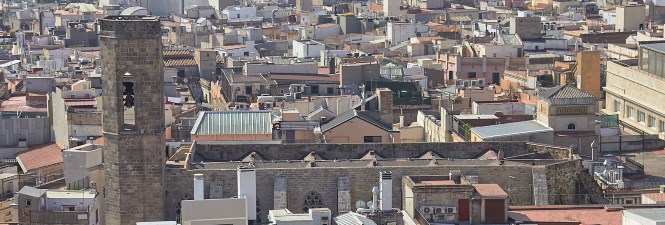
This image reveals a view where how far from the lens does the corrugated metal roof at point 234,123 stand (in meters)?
69.2

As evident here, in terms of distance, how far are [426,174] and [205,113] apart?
1355cm

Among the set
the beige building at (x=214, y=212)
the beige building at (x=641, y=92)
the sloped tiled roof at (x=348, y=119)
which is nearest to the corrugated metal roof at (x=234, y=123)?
the sloped tiled roof at (x=348, y=119)

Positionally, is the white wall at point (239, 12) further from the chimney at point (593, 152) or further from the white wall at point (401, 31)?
the chimney at point (593, 152)

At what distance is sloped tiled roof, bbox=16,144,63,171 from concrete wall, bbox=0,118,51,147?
831 mm

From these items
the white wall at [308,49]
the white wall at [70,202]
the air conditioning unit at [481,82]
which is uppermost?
the white wall at [308,49]

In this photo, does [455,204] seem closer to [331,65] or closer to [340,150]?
[340,150]

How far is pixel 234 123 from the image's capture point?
6962cm

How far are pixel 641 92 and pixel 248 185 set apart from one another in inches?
1335

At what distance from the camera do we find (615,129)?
77188mm

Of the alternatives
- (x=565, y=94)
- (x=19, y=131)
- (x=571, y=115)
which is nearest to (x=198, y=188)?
(x=19, y=131)

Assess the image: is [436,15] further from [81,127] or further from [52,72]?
[81,127]

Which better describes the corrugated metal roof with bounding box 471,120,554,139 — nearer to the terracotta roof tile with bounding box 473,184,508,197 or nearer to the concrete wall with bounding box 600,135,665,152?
the concrete wall with bounding box 600,135,665,152

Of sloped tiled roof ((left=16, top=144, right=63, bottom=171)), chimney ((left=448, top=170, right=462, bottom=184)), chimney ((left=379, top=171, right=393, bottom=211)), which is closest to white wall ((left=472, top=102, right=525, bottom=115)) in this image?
sloped tiled roof ((left=16, top=144, right=63, bottom=171))

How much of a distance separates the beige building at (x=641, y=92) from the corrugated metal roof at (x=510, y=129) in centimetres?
1105
